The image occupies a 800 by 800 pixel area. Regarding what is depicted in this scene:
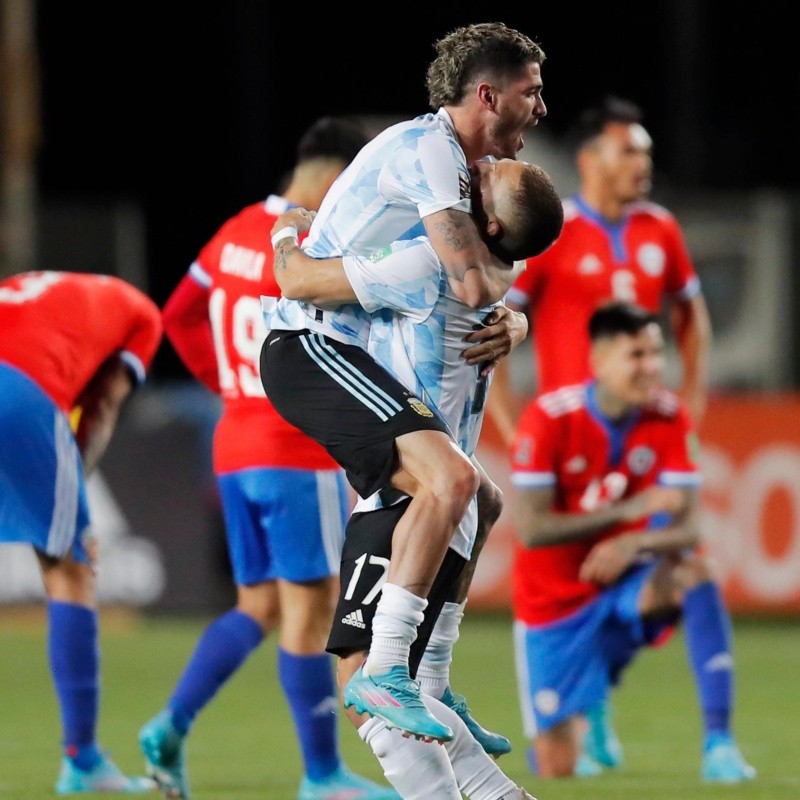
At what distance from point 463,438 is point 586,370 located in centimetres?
303

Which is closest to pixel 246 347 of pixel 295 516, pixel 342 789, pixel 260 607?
pixel 295 516

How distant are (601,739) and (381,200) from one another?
3.40 metres

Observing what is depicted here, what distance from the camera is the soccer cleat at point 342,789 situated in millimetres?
6418

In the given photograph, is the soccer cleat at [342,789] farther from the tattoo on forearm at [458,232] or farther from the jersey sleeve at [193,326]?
the tattoo on forearm at [458,232]

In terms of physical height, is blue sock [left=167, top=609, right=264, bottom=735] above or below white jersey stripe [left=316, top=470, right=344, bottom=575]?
below

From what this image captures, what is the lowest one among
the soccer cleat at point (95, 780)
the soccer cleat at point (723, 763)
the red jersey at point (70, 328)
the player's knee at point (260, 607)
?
the soccer cleat at point (723, 763)

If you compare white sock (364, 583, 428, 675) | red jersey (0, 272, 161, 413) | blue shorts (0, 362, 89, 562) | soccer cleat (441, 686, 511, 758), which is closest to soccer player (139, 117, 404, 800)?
red jersey (0, 272, 161, 413)

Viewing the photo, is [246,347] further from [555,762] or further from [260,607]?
[555,762]

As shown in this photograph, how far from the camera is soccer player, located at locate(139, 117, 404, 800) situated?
6.57 m

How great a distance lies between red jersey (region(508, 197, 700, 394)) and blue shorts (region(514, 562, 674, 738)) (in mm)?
1095

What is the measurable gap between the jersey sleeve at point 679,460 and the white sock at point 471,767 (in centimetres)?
269

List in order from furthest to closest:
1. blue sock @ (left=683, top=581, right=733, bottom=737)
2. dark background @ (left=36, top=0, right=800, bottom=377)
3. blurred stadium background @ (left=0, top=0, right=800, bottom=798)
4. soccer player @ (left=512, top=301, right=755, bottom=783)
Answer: dark background @ (left=36, top=0, right=800, bottom=377) < blurred stadium background @ (left=0, top=0, right=800, bottom=798) < soccer player @ (left=512, top=301, right=755, bottom=783) < blue sock @ (left=683, top=581, right=733, bottom=737)

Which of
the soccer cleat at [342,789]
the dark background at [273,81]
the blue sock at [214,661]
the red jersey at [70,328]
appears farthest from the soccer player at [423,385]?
the dark background at [273,81]

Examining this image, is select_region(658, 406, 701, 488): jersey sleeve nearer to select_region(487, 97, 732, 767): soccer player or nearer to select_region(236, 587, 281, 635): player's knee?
select_region(487, 97, 732, 767): soccer player
